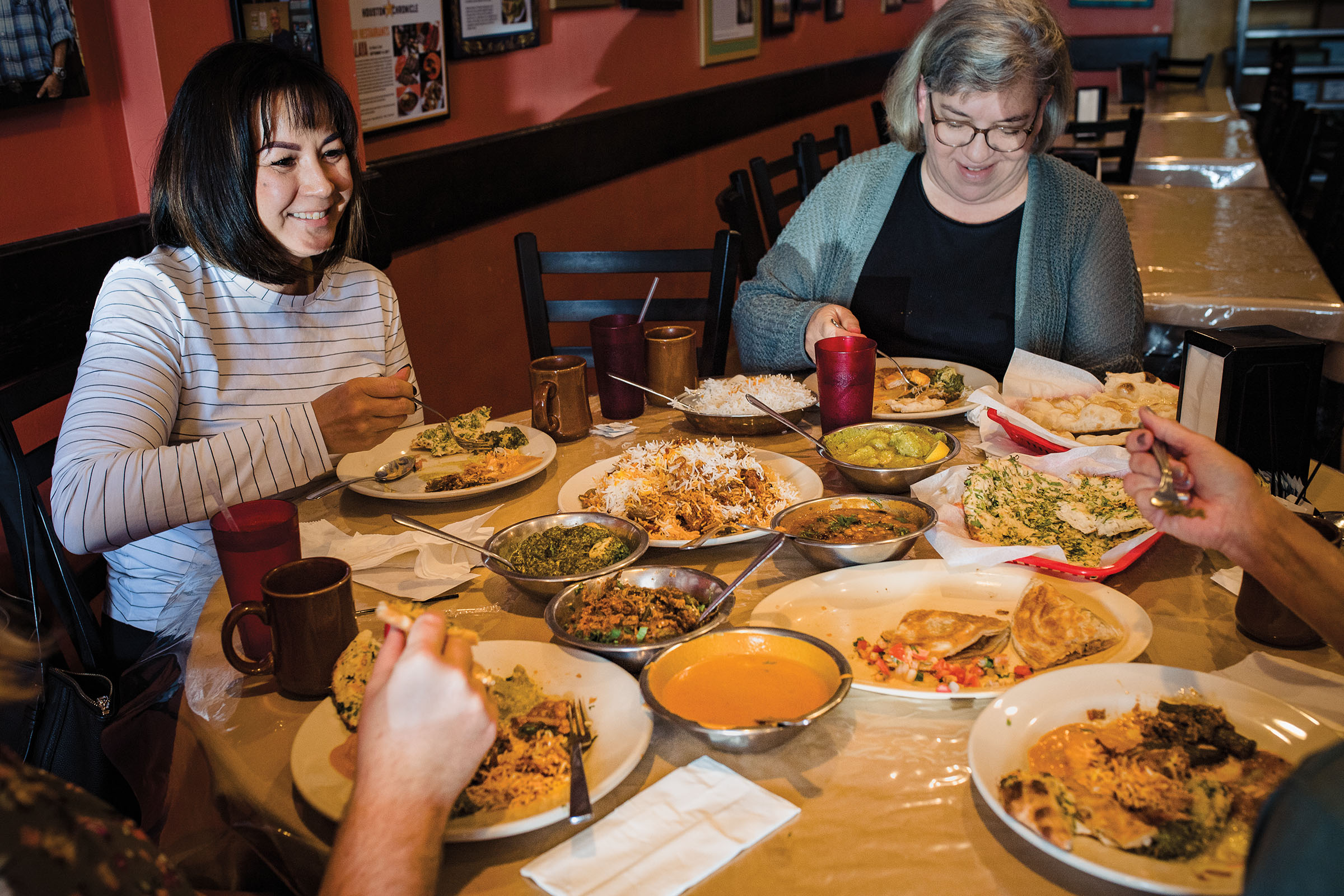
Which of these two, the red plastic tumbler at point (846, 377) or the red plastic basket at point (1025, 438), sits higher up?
the red plastic tumbler at point (846, 377)

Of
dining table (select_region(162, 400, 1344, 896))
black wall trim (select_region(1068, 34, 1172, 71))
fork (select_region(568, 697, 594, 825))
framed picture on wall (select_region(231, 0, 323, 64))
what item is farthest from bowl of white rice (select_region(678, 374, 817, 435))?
black wall trim (select_region(1068, 34, 1172, 71))

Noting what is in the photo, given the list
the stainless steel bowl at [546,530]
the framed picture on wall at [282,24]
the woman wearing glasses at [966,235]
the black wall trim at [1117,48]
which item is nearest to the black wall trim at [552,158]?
the framed picture on wall at [282,24]

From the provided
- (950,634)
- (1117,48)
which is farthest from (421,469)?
(1117,48)

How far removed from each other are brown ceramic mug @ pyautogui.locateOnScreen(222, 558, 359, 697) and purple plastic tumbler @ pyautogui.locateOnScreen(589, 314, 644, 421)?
36.7 inches

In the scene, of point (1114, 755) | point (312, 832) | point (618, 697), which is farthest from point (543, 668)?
point (1114, 755)

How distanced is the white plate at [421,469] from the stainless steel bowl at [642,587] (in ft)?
1.42

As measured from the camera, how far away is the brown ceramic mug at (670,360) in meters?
2.02

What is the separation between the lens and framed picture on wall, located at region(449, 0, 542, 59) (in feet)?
11.5

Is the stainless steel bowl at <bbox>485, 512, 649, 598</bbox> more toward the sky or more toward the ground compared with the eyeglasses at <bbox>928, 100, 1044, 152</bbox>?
more toward the ground

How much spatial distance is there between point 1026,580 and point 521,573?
660mm

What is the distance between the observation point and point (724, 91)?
5711 mm

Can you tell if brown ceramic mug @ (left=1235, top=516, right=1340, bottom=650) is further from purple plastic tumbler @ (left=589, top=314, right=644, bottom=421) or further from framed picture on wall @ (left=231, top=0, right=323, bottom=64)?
framed picture on wall @ (left=231, top=0, right=323, bottom=64)

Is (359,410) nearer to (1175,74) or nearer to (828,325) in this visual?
(828,325)

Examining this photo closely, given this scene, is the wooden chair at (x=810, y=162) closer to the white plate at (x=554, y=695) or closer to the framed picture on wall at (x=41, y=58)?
the framed picture on wall at (x=41, y=58)
